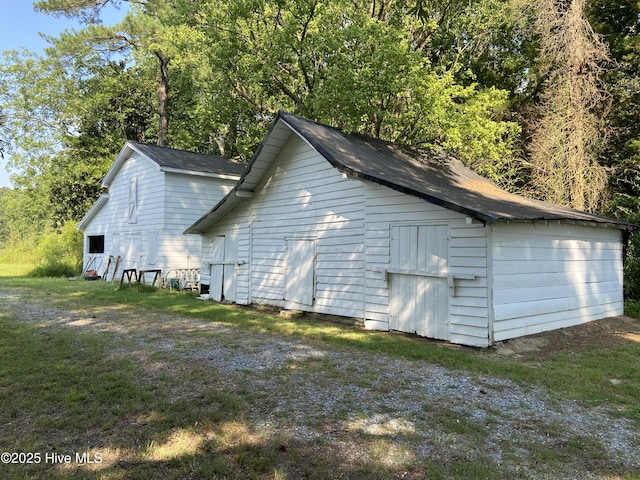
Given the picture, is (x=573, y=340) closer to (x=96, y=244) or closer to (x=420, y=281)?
(x=420, y=281)

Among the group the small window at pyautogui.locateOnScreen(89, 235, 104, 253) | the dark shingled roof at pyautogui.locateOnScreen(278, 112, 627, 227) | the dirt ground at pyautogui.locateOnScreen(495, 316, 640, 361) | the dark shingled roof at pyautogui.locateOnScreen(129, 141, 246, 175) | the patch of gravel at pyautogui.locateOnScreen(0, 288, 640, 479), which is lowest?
the patch of gravel at pyautogui.locateOnScreen(0, 288, 640, 479)

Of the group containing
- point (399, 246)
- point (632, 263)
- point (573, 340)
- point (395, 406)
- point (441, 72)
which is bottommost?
point (395, 406)

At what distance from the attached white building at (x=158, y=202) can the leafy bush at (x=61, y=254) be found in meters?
2.18

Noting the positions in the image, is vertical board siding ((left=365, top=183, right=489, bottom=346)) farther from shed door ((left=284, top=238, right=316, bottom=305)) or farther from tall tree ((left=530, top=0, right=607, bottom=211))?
tall tree ((left=530, top=0, right=607, bottom=211))

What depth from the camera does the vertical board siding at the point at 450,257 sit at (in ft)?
25.2

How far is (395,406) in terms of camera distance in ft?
15.9

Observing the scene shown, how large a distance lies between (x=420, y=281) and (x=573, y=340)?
123 inches

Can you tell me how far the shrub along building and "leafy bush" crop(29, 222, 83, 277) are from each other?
40.1 ft

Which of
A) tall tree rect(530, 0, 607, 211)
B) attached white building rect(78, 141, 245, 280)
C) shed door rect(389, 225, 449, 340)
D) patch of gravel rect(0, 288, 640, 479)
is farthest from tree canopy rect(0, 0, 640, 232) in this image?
patch of gravel rect(0, 288, 640, 479)

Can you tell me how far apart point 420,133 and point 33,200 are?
25727mm

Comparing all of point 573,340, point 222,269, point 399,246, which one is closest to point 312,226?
point 399,246

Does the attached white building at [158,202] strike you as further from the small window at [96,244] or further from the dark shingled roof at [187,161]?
the small window at [96,244]

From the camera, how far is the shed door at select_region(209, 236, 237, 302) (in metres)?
13.8

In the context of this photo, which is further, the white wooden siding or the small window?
the small window
